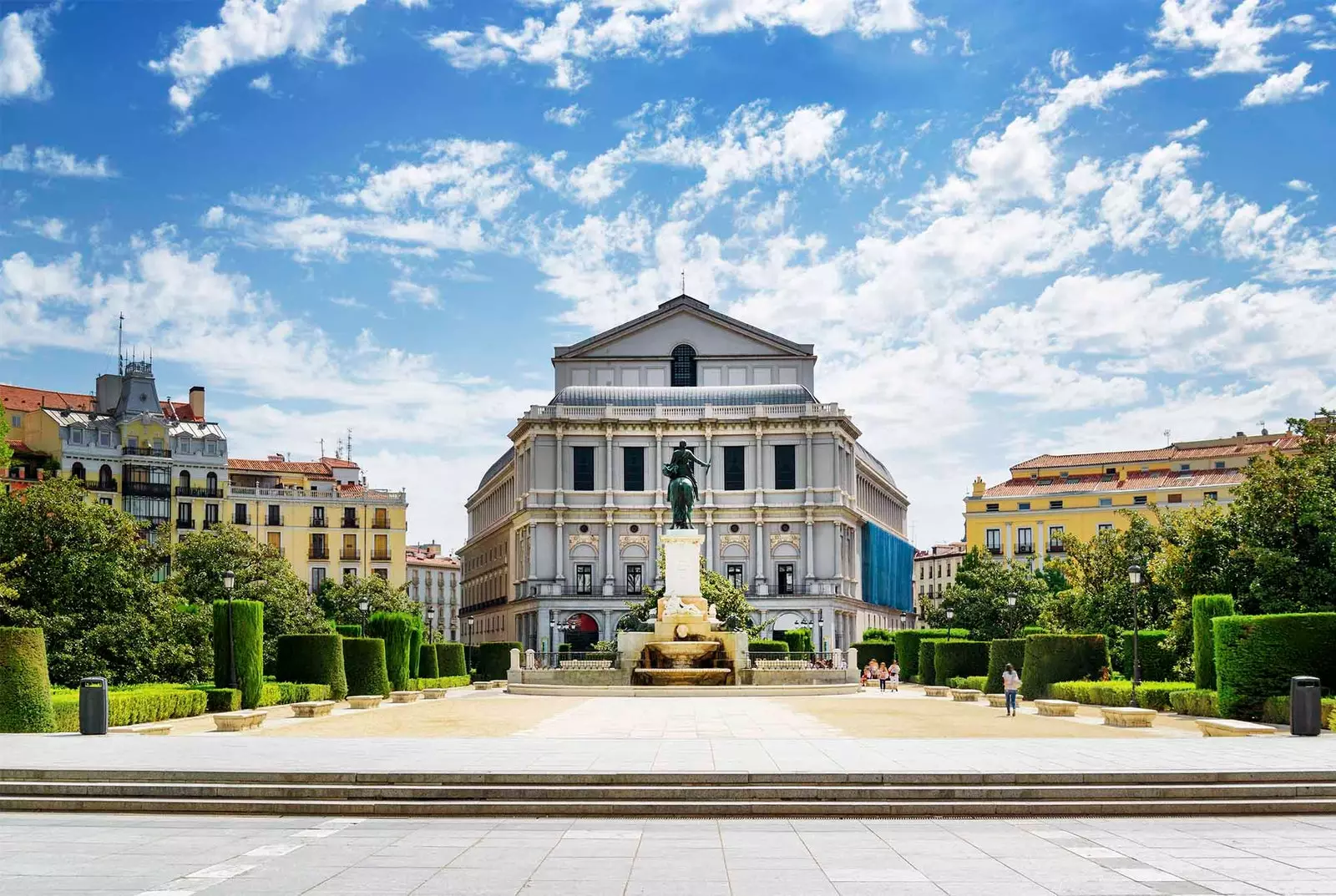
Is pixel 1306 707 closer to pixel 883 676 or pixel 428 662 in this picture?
pixel 883 676

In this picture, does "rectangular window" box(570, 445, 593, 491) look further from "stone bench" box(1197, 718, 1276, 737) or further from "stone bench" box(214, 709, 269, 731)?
"stone bench" box(1197, 718, 1276, 737)

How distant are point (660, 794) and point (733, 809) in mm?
1123

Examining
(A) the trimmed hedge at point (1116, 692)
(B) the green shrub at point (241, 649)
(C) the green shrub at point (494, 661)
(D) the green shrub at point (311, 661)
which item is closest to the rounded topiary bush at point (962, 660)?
(A) the trimmed hedge at point (1116, 692)

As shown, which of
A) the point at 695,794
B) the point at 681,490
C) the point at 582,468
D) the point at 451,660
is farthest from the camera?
the point at 582,468

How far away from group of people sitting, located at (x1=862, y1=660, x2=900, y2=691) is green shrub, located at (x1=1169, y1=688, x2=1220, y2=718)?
21.7 m

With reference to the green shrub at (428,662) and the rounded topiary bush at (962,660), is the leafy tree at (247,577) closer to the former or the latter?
the green shrub at (428,662)

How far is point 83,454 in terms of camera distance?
10131cm

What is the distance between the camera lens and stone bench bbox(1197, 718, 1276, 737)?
2833cm

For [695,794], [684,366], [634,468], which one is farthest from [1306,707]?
[684,366]

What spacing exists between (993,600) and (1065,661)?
159ft

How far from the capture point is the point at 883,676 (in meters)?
59.5

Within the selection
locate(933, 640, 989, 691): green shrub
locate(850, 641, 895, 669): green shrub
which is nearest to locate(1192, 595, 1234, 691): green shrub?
locate(933, 640, 989, 691): green shrub

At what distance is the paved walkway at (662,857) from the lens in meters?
13.8

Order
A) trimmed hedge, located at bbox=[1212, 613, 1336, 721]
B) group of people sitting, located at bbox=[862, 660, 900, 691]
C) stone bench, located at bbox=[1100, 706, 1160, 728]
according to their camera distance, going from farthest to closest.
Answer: group of people sitting, located at bbox=[862, 660, 900, 691]
stone bench, located at bbox=[1100, 706, 1160, 728]
trimmed hedge, located at bbox=[1212, 613, 1336, 721]
